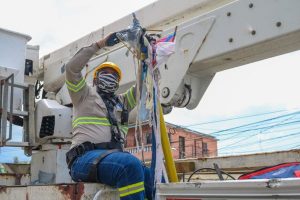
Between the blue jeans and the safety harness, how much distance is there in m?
0.04

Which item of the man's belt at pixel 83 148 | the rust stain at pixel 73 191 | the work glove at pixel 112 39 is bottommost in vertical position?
the rust stain at pixel 73 191

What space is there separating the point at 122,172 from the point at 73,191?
50 centimetres

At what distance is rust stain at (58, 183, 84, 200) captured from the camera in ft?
10.5

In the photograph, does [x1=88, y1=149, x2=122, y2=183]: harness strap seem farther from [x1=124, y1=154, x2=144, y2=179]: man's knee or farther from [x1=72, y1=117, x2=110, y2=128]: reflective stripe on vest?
[x1=72, y1=117, x2=110, y2=128]: reflective stripe on vest

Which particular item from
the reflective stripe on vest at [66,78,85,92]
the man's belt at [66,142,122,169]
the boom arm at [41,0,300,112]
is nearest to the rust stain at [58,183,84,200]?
the man's belt at [66,142,122,169]

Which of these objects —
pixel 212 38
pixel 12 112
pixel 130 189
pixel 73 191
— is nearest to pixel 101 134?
pixel 73 191

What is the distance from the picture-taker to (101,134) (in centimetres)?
338

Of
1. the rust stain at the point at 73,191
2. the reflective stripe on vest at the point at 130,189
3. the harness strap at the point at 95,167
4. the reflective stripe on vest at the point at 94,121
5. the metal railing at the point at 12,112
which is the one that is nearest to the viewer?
the reflective stripe on vest at the point at 130,189

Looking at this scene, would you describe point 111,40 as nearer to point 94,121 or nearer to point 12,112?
point 94,121

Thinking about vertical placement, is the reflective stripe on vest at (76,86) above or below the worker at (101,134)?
above

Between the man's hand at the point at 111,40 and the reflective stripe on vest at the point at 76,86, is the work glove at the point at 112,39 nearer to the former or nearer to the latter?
the man's hand at the point at 111,40

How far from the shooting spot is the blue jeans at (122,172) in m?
2.92

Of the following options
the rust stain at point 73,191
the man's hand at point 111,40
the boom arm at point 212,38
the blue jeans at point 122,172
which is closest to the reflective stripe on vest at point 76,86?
the man's hand at point 111,40

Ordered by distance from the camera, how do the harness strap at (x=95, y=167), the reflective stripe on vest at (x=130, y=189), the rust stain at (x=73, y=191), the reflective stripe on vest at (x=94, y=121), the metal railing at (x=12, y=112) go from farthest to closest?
the metal railing at (x=12, y=112) < the reflective stripe on vest at (x=94, y=121) < the rust stain at (x=73, y=191) < the harness strap at (x=95, y=167) < the reflective stripe on vest at (x=130, y=189)
